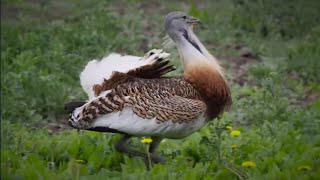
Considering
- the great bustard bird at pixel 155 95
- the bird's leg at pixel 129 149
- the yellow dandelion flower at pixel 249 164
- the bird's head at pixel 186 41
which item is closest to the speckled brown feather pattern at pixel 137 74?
the great bustard bird at pixel 155 95

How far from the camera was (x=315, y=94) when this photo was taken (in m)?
8.52

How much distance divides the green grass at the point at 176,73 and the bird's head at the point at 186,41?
0.53 m

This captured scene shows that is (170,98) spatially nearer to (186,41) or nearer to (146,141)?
(146,141)

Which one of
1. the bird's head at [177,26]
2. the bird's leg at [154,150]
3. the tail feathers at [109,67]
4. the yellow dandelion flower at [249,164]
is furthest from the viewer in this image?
the bird's head at [177,26]

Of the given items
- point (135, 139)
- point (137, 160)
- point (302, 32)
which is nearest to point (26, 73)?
point (135, 139)

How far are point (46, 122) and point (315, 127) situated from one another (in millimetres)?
2453

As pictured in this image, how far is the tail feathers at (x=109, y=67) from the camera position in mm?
6262

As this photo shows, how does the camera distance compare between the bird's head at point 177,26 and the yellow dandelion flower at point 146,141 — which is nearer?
the yellow dandelion flower at point 146,141

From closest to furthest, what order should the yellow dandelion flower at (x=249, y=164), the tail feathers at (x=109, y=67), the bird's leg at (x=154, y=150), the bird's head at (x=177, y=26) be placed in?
the yellow dandelion flower at (x=249, y=164) < the bird's leg at (x=154, y=150) < the tail feathers at (x=109, y=67) < the bird's head at (x=177, y=26)

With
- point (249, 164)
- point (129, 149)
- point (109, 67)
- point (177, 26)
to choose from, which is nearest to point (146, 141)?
point (129, 149)

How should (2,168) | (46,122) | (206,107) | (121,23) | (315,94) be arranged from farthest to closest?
(121,23)
(315,94)
(46,122)
(206,107)
(2,168)

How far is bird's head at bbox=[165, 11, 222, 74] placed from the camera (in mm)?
6281

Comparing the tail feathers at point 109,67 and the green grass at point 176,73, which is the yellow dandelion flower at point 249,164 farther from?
the tail feathers at point 109,67

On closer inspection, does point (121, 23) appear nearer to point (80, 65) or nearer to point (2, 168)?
point (80, 65)
